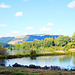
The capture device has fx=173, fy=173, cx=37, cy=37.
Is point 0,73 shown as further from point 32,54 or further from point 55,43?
point 55,43

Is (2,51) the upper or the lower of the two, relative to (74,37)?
lower

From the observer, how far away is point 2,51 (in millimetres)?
49531

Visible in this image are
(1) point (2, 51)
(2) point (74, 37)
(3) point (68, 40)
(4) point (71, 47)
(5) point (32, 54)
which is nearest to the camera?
(1) point (2, 51)

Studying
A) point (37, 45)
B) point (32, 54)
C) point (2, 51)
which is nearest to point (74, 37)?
point (37, 45)

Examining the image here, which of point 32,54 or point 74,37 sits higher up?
point 74,37

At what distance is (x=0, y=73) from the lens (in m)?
11.6

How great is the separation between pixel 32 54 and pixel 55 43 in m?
74.4

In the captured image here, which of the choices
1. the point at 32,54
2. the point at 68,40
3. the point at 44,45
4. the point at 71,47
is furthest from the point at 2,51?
the point at 68,40

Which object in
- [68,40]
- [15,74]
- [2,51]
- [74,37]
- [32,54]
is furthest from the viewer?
[68,40]

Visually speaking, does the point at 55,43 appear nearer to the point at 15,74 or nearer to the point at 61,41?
the point at 61,41

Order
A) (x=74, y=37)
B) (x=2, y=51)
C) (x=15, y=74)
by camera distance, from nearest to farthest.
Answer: (x=15, y=74) < (x=2, y=51) < (x=74, y=37)

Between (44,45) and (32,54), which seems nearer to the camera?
(32,54)

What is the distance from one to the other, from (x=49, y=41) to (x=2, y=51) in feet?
275

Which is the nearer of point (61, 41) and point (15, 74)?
point (15, 74)
